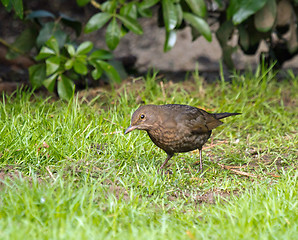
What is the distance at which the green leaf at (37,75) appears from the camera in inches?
225

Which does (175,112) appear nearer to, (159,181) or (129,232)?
(159,181)

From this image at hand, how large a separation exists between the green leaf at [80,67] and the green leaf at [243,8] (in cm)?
184

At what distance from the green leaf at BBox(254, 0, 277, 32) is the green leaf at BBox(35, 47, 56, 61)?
258cm

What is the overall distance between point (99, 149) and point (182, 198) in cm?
100

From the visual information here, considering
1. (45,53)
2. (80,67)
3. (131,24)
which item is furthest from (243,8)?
(45,53)

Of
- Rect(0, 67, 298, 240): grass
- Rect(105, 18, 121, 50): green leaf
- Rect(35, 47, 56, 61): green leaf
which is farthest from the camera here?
Rect(105, 18, 121, 50): green leaf

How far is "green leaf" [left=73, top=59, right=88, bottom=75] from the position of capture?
17.7ft

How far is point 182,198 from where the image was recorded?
3.70 m

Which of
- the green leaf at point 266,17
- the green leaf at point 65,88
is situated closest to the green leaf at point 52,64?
the green leaf at point 65,88

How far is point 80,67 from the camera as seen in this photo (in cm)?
541

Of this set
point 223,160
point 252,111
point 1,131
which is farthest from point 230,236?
point 252,111

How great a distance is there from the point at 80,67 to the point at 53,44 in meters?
0.41

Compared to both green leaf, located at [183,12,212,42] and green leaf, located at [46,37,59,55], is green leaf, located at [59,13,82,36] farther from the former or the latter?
green leaf, located at [183,12,212,42]

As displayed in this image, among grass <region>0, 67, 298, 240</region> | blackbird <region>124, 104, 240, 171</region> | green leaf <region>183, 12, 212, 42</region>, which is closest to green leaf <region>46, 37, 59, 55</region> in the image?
grass <region>0, 67, 298, 240</region>
